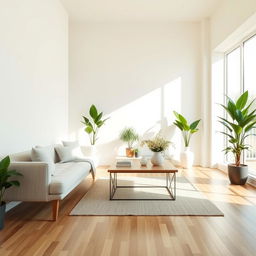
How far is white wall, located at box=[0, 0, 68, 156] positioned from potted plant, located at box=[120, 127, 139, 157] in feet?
4.80

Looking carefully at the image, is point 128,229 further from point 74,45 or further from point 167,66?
point 74,45

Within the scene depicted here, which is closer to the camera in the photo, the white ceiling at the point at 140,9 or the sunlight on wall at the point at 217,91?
the white ceiling at the point at 140,9

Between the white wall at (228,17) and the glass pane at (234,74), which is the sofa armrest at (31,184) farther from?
the glass pane at (234,74)

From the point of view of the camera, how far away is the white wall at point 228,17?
4120mm

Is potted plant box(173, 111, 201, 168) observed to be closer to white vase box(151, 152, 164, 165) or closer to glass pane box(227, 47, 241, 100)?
glass pane box(227, 47, 241, 100)

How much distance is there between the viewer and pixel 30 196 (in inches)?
111

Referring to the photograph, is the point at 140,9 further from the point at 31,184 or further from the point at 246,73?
the point at 31,184

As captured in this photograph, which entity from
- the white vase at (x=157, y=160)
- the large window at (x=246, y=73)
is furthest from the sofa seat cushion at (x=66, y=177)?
the large window at (x=246, y=73)

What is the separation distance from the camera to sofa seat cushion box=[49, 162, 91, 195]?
2.82 meters

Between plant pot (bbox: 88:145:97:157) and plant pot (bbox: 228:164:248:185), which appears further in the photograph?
plant pot (bbox: 88:145:97:157)

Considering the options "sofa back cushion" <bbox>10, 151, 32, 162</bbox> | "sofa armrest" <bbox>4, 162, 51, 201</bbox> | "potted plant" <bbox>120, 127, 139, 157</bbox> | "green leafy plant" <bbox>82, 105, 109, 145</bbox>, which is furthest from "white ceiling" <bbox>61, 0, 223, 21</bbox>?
"sofa armrest" <bbox>4, 162, 51, 201</bbox>

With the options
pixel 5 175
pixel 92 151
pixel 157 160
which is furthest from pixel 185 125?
pixel 5 175

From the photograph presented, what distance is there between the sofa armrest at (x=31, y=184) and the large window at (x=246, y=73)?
3667mm

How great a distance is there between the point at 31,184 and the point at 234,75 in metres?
4.76
